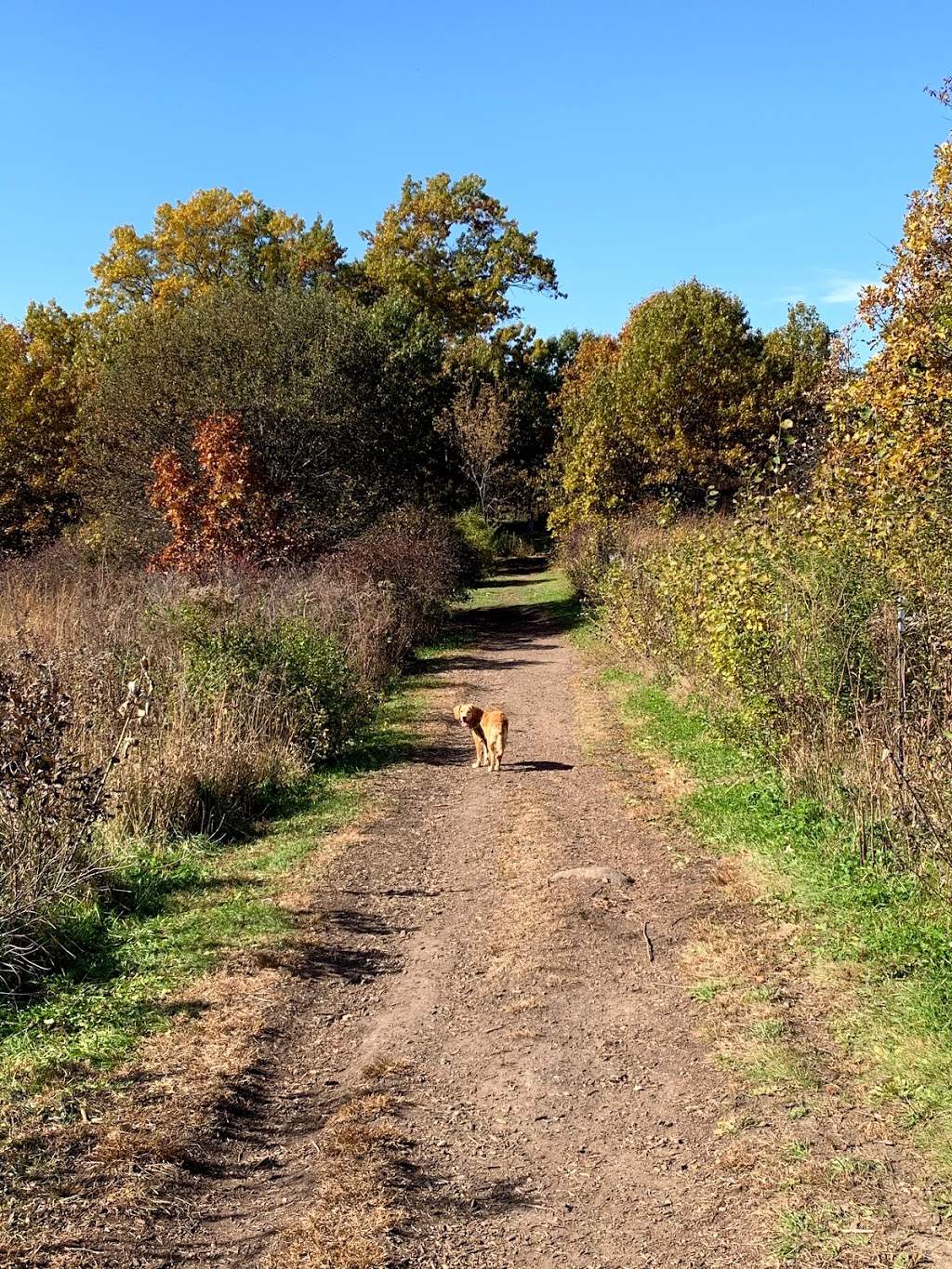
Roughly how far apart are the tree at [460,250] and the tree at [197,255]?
10.4 ft

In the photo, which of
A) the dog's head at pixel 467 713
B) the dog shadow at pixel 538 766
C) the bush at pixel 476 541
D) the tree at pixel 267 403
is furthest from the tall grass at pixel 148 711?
the bush at pixel 476 541

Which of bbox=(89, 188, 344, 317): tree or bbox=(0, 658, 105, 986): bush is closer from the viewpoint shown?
bbox=(0, 658, 105, 986): bush

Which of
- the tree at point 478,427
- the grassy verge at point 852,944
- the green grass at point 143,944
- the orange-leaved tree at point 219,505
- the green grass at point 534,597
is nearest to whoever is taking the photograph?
the grassy verge at point 852,944

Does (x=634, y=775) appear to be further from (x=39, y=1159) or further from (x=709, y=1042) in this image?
(x=39, y=1159)

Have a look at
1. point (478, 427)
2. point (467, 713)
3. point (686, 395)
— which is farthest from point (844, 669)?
point (478, 427)

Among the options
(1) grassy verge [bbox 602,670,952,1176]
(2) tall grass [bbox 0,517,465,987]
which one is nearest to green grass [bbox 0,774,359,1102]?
(2) tall grass [bbox 0,517,465,987]

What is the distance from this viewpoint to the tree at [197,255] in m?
39.7

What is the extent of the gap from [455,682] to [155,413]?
10.4 meters

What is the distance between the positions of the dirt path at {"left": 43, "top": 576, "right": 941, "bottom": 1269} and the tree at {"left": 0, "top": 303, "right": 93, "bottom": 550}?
→ 23.4 metres

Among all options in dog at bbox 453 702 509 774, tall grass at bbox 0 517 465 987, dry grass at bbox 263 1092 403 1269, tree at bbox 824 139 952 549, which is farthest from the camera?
dog at bbox 453 702 509 774

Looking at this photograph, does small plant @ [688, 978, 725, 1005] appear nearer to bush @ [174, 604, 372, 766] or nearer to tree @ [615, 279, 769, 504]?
bush @ [174, 604, 372, 766]

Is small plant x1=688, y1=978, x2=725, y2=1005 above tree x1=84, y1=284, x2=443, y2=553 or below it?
below

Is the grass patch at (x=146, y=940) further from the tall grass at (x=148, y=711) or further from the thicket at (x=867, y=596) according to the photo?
the thicket at (x=867, y=596)

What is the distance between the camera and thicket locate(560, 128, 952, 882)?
6.36 m
